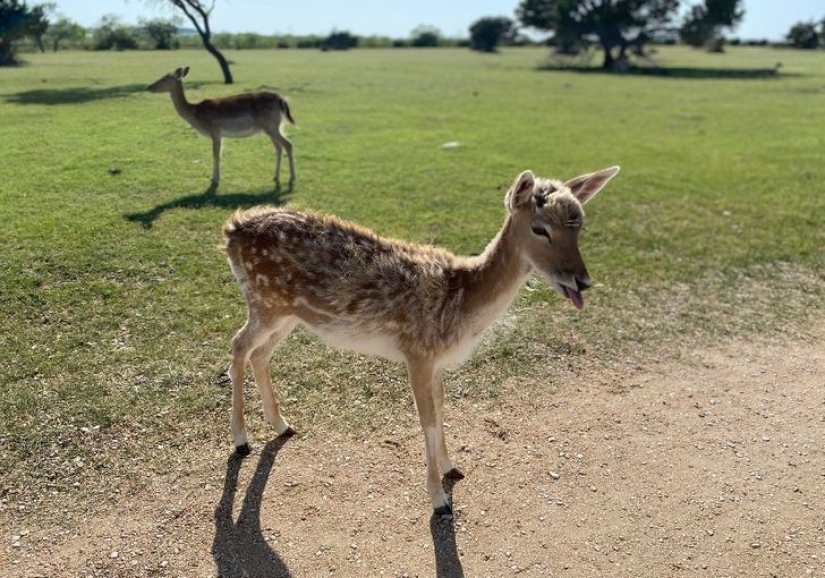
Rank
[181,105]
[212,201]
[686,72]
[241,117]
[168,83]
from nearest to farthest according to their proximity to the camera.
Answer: [212,201], [241,117], [181,105], [168,83], [686,72]

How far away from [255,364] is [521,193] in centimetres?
270

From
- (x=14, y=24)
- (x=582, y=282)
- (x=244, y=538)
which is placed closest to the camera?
(x=582, y=282)

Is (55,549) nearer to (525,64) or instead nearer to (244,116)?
(244,116)

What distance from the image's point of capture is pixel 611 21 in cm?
5800

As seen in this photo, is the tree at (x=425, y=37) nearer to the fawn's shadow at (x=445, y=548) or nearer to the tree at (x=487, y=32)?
the tree at (x=487, y=32)

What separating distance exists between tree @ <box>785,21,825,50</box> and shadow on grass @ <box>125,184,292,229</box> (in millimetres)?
106502

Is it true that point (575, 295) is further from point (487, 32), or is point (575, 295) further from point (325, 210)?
point (487, 32)

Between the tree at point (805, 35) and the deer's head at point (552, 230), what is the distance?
111 m

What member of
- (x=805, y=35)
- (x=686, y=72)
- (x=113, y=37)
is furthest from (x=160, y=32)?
(x=805, y=35)

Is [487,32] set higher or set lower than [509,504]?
higher

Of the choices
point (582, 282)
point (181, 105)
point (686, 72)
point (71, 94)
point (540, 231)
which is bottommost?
point (582, 282)

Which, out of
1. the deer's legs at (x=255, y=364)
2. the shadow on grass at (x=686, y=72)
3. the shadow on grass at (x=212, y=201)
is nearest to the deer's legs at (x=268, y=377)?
the deer's legs at (x=255, y=364)

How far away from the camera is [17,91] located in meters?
22.3

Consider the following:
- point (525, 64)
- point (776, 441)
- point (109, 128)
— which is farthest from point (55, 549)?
point (525, 64)
